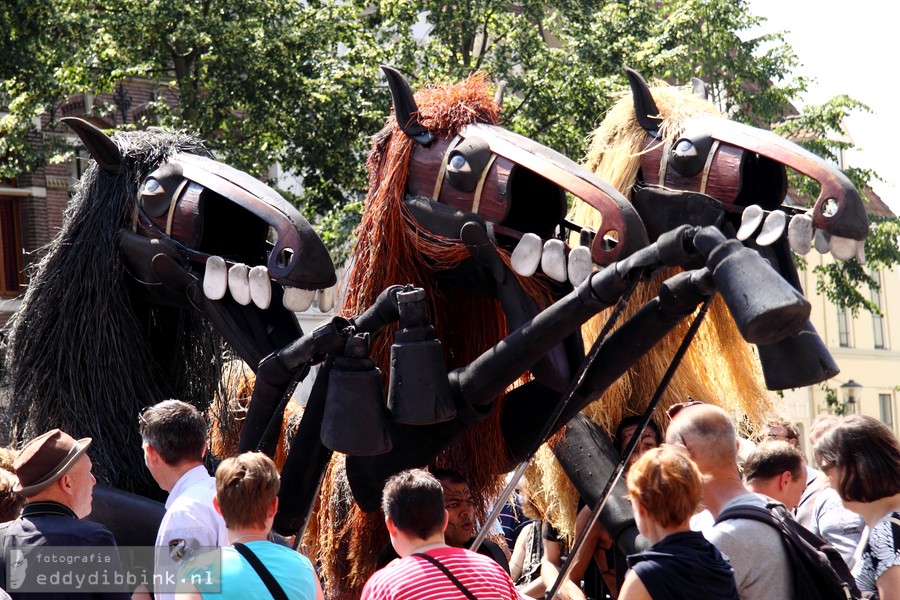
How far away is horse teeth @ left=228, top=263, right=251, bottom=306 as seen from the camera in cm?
402

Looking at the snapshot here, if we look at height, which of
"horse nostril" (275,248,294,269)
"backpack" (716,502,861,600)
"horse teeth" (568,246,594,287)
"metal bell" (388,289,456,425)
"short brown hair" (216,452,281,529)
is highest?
Answer: "horse teeth" (568,246,594,287)

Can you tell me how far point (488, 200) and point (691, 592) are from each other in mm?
1493

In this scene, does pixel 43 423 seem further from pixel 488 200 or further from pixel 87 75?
pixel 87 75

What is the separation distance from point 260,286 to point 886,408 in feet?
89.3

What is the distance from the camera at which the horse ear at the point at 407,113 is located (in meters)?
4.16

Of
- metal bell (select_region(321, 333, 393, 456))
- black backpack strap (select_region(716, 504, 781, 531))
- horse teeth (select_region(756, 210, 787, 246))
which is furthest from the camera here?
metal bell (select_region(321, 333, 393, 456))

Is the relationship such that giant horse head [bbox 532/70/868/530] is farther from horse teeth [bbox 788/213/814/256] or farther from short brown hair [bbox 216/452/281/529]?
short brown hair [bbox 216/452/281/529]

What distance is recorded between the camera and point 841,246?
146 inches

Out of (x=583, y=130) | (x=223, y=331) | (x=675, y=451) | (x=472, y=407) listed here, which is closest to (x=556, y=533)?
(x=472, y=407)

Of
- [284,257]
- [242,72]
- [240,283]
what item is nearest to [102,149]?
[240,283]

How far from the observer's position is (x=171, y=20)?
1166 cm

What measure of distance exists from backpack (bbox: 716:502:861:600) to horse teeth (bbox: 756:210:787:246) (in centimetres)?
76

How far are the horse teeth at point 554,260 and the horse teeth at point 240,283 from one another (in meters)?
0.99

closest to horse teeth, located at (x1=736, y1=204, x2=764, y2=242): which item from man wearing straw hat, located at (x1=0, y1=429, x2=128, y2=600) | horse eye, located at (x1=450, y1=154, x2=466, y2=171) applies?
horse eye, located at (x1=450, y1=154, x2=466, y2=171)
